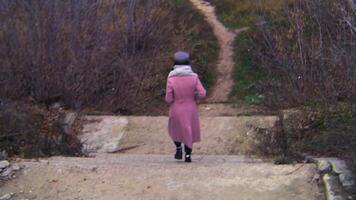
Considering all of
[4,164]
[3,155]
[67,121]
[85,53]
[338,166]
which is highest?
[338,166]

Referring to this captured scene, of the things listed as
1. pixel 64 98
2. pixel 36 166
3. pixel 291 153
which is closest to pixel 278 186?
pixel 291 153

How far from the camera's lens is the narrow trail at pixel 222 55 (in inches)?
660

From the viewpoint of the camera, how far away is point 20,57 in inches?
479

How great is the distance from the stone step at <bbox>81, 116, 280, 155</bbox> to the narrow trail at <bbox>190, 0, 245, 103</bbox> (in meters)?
4.38

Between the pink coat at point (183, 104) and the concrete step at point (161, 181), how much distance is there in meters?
0.66

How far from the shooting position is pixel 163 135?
36.6ft

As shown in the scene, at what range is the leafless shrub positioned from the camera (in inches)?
407

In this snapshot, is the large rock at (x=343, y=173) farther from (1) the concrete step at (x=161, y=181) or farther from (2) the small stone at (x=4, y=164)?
(2) the small stone at (x=4, y=164)

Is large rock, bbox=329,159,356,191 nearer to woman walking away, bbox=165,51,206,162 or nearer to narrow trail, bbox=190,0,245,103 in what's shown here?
woman walking away, bbox=165,51,206,162

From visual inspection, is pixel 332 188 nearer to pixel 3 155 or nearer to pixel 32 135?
pixel 3 155

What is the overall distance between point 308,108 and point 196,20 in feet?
36.7

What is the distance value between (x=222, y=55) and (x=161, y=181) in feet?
40.2

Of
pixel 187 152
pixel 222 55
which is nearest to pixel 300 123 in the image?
pixel 187 152

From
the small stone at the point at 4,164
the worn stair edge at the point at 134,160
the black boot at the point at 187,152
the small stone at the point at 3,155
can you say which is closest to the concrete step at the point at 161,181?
the worn stair edge at the point at 134,160
